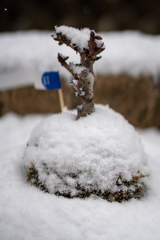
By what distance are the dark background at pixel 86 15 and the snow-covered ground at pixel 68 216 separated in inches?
71.7

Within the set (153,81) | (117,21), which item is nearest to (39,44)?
(117,21)

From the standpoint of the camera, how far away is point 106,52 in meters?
1.80

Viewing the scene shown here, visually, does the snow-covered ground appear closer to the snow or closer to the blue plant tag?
the blue plant tag

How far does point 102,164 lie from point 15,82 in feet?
4.71

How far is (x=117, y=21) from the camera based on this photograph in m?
2.19

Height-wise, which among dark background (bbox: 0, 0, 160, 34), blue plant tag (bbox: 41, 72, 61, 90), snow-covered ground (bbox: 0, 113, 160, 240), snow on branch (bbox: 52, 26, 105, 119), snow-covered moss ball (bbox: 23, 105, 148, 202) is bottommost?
snow-covered ground (bbox: 0, 113, 160, 240)

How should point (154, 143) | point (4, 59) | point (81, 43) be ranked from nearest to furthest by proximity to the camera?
point (81, 43) < point (154, 143) < point (4, 59)

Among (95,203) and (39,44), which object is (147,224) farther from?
(39,44)

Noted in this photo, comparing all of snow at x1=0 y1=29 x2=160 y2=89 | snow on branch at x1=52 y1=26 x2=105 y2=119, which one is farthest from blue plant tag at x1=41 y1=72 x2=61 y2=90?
snow at x1=0 y1=29 x2=160 y2=89

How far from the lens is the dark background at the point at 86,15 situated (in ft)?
6.93

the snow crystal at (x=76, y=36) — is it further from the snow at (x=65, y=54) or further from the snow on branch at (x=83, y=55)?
the snow at (x=65, y=54)

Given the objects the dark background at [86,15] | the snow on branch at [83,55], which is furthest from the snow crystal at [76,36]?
the dark background at [86,15]

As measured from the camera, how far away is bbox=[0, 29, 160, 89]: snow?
1.73 m

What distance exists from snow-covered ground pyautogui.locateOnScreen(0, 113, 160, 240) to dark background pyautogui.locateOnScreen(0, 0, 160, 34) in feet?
5.98
